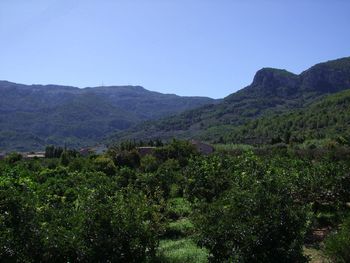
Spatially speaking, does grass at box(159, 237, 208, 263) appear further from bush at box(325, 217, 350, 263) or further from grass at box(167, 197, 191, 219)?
grass at box(167, 197, 191, 219)

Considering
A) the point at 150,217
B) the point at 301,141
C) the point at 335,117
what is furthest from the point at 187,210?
the point at 335,117

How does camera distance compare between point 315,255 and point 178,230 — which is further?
point 178,230

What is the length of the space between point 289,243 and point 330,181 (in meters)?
10.8

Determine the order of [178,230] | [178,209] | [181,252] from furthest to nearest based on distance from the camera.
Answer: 1. [178,209]
2. [178,230]
3. [181,252]

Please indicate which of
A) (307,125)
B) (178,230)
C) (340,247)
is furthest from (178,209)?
(307,125)

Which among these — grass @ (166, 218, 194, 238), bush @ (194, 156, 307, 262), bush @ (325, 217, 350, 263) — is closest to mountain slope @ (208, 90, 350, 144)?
grass @ (166, 218, 194, 238)

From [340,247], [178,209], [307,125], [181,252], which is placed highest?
[340,247]

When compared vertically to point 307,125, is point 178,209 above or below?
below

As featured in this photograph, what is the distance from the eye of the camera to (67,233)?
44.9 feet

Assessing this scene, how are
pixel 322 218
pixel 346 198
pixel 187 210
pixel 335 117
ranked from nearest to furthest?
pixel 322 218
pixel 346 198
pixel 187 210
pixel 335 117

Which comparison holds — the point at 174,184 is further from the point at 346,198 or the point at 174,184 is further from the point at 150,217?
the point at 150,217

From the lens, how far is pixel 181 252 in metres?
17.9

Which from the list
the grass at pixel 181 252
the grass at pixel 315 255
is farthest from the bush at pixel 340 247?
the grass at pixel 181 252

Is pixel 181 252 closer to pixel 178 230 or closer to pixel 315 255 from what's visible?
pixel 315 255
